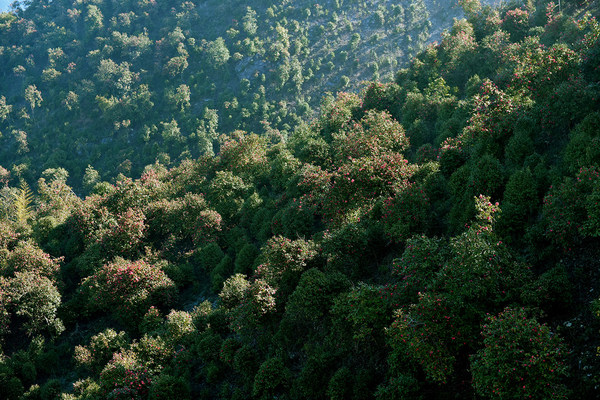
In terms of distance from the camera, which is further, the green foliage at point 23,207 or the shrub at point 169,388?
the green foliage at point 23,207

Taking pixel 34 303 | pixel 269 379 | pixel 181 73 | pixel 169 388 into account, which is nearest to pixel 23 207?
pixel 34 303

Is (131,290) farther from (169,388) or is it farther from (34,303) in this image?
(169,388)

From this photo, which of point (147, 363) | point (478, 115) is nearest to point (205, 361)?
point (147, 363)

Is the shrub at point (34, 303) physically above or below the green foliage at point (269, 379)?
above

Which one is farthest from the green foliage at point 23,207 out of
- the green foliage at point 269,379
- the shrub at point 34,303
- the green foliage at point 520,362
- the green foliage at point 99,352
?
the green foliage at point 520,362

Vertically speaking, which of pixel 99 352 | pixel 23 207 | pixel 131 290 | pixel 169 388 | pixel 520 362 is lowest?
pixel 169 388

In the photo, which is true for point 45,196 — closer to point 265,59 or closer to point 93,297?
point 93,297

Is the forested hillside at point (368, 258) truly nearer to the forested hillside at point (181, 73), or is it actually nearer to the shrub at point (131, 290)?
the shrub at point (131, 290)
